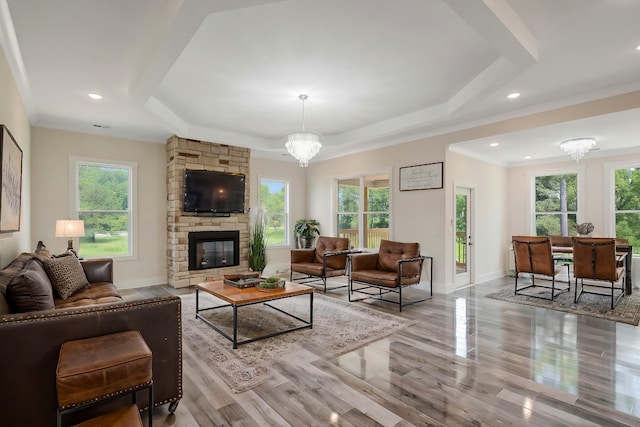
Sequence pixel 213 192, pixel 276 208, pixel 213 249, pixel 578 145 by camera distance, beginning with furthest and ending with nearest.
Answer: pixel 276 208, pixel 213 249, pixel 213 192, pixel 578 145

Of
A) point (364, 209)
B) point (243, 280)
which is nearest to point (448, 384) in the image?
point (243, 280)

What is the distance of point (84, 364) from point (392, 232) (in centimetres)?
535

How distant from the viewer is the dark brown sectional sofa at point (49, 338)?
5.46 feet

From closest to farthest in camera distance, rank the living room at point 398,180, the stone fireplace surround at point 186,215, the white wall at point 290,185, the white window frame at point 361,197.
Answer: the living room at point 398,180 → the stone fireplace surround at point 186,215 → the white window frame at point 361,197 → the white wall at point 290,185

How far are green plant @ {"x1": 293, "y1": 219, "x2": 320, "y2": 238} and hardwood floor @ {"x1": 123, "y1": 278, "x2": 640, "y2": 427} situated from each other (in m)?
4.13

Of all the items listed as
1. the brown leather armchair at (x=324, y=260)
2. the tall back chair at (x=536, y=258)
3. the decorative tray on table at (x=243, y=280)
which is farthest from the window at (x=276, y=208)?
the tall back chair at (x=536, y=258)

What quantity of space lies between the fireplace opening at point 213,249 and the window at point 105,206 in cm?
110

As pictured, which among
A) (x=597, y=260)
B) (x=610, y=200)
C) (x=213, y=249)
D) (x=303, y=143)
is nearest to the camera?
(x=303, y=143)

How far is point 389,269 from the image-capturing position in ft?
17.2

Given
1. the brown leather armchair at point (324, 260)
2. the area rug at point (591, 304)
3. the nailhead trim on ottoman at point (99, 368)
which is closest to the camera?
the nailhead trim on ottoman at point (99, 368)

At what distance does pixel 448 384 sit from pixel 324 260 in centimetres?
318

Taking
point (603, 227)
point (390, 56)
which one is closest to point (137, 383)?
point (390, 56)

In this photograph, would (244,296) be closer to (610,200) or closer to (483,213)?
(483,213)

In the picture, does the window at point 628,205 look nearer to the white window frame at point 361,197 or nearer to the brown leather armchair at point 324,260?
the white window frame at point 361,197
